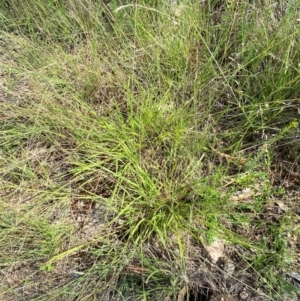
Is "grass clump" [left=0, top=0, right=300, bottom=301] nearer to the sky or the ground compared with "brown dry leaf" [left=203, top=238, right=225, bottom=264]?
nearer to the sky

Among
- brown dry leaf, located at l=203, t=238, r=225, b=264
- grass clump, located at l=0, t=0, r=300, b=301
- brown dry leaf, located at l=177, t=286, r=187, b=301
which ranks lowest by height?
brown dry leaf, located at l=203, t=238, r=225, b=264

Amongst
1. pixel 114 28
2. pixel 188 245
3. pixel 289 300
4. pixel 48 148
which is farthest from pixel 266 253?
pixel 114 28

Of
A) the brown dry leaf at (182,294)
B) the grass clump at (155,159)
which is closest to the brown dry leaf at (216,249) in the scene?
the grass clump at (155,159)

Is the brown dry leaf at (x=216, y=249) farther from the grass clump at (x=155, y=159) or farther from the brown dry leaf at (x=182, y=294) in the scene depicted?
the brown dry leaf at (x=182, y=294)

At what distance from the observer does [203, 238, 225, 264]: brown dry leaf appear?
146 centimetres

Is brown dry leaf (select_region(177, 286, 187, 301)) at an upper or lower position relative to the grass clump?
lower

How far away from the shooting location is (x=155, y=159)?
1.65 meters

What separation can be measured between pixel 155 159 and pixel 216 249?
1.44 feet

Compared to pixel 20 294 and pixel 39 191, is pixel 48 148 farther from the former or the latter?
pixel 20 294

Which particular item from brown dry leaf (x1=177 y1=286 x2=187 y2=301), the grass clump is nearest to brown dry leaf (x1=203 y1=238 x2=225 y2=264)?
the grass clump

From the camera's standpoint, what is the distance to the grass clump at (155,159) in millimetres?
1438

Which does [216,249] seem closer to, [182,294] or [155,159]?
[182,294]

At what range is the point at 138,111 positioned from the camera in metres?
1.73

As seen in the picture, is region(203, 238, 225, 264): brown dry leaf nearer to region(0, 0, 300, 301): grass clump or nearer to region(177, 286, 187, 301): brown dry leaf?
region(0, 0, 300, 301): grass clump
